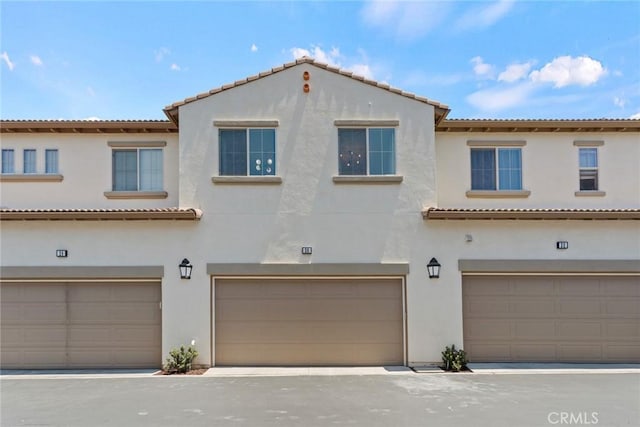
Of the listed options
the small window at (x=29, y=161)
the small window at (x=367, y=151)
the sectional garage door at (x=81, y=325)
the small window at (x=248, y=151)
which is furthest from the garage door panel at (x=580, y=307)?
the small window at (x=29, y=161)

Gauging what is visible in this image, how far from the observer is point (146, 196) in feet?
40.5

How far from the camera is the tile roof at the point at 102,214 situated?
10.9 meters

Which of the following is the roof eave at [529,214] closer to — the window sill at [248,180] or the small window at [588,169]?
the small window at [588,169]

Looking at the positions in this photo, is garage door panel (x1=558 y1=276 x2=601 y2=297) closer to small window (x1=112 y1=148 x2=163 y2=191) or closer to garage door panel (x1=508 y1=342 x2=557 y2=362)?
garage door panel (x1=508 y1=342 x2=557 y2=362)

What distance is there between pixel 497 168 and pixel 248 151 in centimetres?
703

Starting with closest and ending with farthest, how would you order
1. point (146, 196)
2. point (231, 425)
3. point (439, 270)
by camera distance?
1. point (231, 425)
2. point (439, 270)
3. point (146, 196)

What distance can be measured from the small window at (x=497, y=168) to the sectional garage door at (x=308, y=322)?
397cm

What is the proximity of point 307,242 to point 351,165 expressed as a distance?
2.33 meters

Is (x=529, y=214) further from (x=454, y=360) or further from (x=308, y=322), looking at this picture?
(x=308, y=322)

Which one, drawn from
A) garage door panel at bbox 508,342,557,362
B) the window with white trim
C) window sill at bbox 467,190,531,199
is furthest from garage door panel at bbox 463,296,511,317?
the window with white trim

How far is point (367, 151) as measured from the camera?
11688mm

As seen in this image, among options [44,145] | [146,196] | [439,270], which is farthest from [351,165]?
[44,145]

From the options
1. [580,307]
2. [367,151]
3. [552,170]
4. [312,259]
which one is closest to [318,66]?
[367,151]

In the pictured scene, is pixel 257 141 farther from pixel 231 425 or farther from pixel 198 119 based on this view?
→ pixel 231 425
